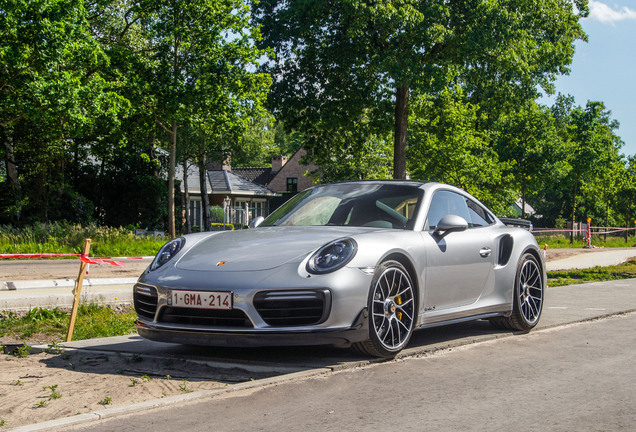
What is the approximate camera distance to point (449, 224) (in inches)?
236

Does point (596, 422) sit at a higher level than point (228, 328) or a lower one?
lower

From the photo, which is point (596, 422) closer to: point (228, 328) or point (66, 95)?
point (228, 328)

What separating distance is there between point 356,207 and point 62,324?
3.68 meters

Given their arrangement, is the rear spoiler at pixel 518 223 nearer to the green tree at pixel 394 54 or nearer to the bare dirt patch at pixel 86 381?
the bare dirt patch at pixel 86 381

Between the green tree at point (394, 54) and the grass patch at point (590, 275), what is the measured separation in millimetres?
8946

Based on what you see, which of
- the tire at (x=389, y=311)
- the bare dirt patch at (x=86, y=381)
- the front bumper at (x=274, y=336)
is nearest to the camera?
the bare dirt patch at (x=86, y=381)

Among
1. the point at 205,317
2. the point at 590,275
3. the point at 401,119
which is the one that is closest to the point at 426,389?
the point at 205,317

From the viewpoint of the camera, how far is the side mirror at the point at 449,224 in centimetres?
599

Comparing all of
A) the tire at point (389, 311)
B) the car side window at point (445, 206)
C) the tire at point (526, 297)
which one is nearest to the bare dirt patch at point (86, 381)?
the tire at point (389, 311)

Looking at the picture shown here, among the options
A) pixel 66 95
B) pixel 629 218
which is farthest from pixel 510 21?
pixel 629 218

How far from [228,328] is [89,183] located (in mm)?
32057

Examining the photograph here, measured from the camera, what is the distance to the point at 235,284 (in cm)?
490

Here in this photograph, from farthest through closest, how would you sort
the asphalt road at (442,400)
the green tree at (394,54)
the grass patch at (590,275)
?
the green tree at (394,54), the grass patch at (590,275), the asphalt road at (442,400)

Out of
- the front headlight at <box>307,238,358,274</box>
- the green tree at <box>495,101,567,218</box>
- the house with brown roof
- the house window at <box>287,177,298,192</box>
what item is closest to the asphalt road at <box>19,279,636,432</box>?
the front headlight at <box>307,238,358,274</box>
